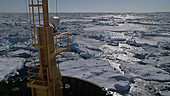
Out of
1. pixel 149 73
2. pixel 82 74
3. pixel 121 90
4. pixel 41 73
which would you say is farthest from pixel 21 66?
pixel 149 73

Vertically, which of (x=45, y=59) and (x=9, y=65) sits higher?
(x=45, y=59)

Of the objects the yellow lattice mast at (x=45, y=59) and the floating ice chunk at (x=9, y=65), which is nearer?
the yellow lattice mast at (x=45, y=59)

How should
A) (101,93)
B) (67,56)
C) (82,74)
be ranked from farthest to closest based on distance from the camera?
(67,56) < (82,74) < (101,93)

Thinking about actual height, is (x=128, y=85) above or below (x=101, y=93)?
below

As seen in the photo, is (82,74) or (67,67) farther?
(67,67)

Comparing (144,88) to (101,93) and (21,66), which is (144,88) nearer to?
(101,93)

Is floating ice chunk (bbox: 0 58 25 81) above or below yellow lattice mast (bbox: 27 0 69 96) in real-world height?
below

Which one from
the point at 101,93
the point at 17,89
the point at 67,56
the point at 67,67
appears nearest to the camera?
the point at 101,93

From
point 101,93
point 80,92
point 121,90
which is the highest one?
point 101,93

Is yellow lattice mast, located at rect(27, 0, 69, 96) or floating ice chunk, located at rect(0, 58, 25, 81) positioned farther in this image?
floating ice chunk, located at rect(0, 58, 25, 81)

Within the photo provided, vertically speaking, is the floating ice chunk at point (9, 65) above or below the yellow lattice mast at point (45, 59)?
below

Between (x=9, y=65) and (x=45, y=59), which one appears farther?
(x=9, y=65)
